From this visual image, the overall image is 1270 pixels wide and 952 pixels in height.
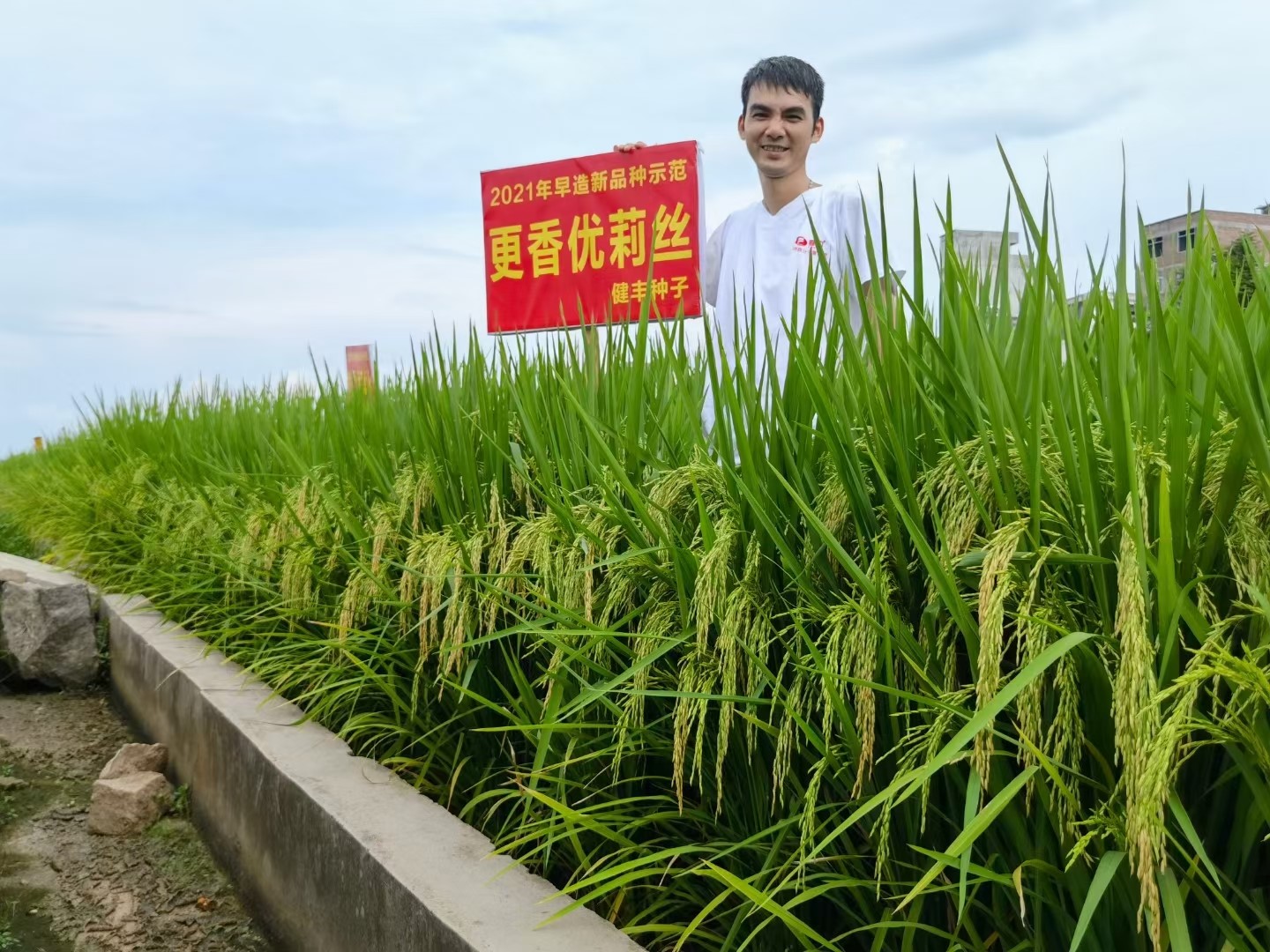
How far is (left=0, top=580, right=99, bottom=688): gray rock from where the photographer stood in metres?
4.76

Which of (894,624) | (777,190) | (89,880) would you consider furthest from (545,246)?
(894,624)

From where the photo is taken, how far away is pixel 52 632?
4762mm

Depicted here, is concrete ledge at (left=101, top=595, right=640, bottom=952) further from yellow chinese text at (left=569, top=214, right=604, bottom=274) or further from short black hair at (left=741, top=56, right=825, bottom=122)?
yellow chinese text at (left=569, top=214, right=604, bottom=274)

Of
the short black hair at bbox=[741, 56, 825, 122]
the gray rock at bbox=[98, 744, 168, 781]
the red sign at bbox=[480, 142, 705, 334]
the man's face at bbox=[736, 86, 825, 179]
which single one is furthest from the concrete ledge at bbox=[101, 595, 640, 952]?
the red sign at bbox=[480, 142, 705, 334]

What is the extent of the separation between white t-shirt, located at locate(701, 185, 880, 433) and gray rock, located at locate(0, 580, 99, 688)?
10.3ft

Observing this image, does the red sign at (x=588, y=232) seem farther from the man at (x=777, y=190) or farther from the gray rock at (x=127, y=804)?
the gray rock at (x=127, y=804)

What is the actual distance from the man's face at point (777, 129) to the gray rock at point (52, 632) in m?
3.50

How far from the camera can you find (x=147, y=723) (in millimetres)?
4148

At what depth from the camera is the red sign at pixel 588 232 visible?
5.39 meters

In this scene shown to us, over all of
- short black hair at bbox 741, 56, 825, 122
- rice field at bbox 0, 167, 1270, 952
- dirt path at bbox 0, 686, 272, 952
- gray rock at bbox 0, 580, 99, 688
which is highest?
short black hair at bbox 741, 56, 825, 122

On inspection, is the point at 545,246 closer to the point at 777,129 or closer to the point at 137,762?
the point at 777,129

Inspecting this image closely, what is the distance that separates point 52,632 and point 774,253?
11.5ft

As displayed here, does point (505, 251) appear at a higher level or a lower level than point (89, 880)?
higher

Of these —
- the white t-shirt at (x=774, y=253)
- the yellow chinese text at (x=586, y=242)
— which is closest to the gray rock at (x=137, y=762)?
the white t-shirt at (x=774, y=253)
